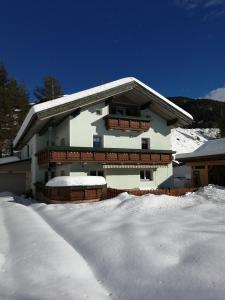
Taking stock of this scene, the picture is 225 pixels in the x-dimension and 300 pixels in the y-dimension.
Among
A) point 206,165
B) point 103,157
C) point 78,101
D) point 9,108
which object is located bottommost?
point 206,165

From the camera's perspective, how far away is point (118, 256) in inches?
284

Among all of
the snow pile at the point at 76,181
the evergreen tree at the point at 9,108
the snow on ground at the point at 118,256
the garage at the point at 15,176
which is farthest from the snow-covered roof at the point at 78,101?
the evergreen tree at the point at 9,108

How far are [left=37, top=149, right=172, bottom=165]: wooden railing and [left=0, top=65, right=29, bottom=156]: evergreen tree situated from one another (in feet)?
68.8

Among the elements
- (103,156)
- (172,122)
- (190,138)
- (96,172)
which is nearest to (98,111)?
(103,156)

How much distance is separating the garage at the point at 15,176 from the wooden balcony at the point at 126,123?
10.9m

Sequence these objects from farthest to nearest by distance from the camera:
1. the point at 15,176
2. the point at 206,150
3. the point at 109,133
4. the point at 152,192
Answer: the point at 15,176
the point at 206,150
the point at 109,133
the point at 152,192

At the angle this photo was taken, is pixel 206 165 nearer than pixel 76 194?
No

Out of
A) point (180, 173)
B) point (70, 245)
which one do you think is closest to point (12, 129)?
point (180, 173)

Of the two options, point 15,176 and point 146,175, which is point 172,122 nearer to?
point 146,175

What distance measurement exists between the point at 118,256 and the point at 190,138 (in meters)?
76.8

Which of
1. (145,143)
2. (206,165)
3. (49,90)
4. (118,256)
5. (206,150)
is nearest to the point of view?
(118,256)

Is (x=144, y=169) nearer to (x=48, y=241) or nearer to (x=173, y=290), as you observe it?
(x=48, y=241)

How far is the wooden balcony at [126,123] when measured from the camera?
23.2 metres

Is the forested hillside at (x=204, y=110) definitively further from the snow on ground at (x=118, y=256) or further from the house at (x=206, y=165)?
the snow on ground at (x=118, y=256)
